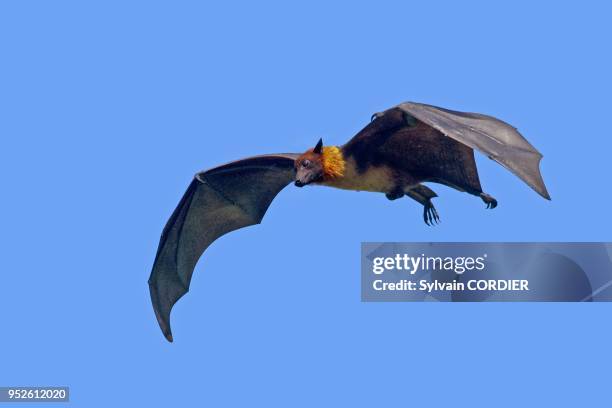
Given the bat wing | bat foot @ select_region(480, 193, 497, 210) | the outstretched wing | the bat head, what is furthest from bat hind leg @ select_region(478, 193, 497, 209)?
the outstretched wing

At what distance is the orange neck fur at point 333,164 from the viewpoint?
14.7 meters

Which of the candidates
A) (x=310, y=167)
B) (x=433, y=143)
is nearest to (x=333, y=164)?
(x=310, y=167)

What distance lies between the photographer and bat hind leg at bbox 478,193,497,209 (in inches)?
580

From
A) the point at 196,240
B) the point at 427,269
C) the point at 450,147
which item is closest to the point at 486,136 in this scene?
the point at 450,147

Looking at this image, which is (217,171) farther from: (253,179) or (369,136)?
(369,136)

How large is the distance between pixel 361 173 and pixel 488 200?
5.06 ft

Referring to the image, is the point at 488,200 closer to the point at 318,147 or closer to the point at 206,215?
the point at 318,147

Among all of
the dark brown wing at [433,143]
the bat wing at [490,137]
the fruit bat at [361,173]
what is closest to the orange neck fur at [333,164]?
the fruit bat at [361,173]

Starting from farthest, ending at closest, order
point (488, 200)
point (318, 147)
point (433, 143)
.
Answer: point (318, 147) → point (488, 200) → point (433, 143)

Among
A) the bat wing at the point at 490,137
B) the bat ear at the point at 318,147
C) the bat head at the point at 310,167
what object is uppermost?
the bat ear at the point at 318,147

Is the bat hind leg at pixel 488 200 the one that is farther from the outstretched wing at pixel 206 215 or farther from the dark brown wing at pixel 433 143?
the outstretched wing at pixel 206 215

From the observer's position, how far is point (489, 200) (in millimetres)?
14727

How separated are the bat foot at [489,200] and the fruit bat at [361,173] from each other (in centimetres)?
1

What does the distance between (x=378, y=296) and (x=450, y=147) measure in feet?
8.37
